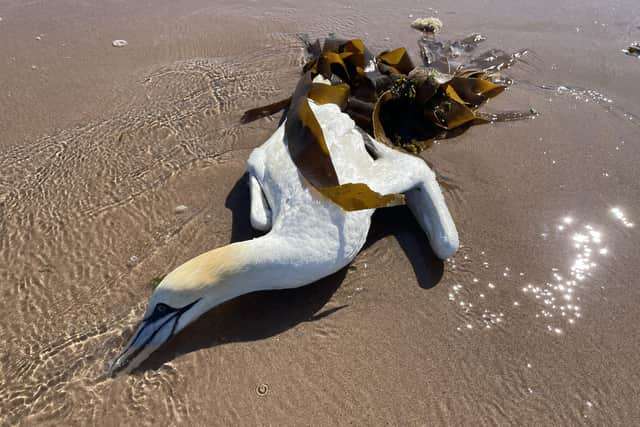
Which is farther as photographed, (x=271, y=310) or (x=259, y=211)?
(x=259, y=211)

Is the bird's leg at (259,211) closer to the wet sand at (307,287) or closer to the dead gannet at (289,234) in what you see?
the dead gannet at (289,234)

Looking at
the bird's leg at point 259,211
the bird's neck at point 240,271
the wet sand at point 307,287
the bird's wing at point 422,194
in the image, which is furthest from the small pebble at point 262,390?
the bird's wing at point 422,194

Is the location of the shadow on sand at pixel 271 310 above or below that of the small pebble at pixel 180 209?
below

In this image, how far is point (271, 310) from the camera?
9.68 feet

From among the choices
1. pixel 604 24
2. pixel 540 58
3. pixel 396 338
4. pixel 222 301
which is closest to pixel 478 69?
pixel 540 58

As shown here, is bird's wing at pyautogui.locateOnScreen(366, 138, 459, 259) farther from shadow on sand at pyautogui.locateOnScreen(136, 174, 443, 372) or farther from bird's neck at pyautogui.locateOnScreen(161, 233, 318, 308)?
bird's neck at pyautogui.locateOnScreen(161, 233, 318, 308)

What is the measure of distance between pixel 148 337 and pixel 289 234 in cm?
110

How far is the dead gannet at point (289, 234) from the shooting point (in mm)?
2625

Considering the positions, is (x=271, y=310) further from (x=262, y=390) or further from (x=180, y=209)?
(x=180, y=209)

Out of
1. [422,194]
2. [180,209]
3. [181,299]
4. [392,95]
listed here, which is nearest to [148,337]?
[181,299]

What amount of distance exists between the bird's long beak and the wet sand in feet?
0.27

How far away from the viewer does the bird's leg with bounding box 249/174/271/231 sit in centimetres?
321

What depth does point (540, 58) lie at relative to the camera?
5574 millimetres

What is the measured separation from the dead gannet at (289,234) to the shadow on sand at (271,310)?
12cm
